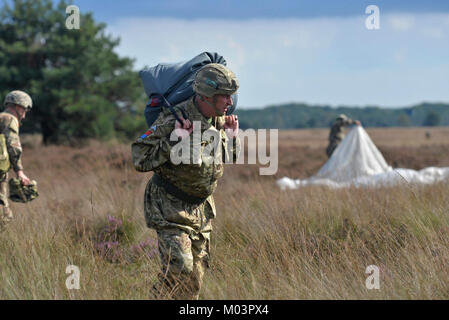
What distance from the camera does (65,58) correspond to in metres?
24.7

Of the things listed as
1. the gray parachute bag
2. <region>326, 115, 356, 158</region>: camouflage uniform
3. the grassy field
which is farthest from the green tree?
the gray parachute bag

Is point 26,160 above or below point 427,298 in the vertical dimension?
below

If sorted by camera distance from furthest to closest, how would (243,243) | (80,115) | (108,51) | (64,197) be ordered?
1. (108,51)
2. (80,115)
3. (64,197)
4. (243,243)

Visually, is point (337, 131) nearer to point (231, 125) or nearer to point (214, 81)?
point (231, 125)

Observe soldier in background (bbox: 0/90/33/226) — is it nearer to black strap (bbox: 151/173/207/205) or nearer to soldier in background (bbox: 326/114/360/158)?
black strap (bbox: 151/173/207/205)

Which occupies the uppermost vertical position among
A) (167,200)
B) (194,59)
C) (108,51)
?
(108,51)

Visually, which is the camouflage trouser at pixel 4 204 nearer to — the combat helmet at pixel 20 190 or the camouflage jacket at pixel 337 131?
the combat helmet at pixel 20 190

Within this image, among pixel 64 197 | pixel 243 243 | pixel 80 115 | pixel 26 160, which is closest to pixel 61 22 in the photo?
pixel 80 115

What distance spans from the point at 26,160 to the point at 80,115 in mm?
8055

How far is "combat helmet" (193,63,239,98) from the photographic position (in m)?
3.12

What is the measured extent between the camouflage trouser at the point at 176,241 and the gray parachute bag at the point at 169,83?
1.90 feet

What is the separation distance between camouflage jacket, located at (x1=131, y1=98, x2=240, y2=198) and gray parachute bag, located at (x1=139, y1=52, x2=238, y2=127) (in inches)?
3.8
